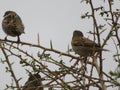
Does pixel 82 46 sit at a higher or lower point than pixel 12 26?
lower

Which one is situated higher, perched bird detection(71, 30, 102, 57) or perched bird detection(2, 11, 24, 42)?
perched bird detection(2, 11, 24, 42)

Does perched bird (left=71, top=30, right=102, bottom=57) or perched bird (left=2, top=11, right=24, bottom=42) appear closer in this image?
perched bird (left=71, top=30, right=102, bottom=57)

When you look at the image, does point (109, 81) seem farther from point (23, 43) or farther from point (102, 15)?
point (23, 43)

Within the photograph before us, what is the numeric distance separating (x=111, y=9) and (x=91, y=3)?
237 mm

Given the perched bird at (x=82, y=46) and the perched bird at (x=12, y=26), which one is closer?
the perched bird at (x=82, y=46)

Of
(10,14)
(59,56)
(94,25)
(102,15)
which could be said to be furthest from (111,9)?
(10,14)

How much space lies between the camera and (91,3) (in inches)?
149

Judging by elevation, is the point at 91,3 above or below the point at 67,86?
above

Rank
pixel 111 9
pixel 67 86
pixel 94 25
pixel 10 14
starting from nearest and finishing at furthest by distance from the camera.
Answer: pixel 67 86 < pixel 94 25 < pixel 111 9 < pixel 10 14

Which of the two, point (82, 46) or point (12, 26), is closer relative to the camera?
point (82, 46)

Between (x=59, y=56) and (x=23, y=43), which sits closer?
(x=59, y=56)

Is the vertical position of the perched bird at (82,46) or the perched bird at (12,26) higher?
the perched bird at (12,26)

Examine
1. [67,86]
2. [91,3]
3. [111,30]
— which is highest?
[91,3]

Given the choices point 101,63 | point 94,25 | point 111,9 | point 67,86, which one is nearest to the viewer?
point 67,86
